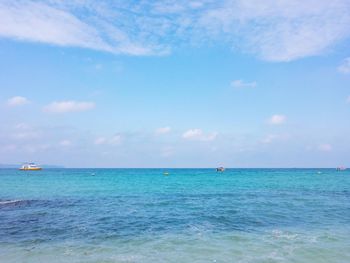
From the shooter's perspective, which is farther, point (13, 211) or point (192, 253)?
point (13, 211)

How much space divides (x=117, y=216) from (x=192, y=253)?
44.1ft

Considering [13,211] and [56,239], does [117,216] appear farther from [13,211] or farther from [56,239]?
[13,211]

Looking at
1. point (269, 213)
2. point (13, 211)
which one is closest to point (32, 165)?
point (13, 211)

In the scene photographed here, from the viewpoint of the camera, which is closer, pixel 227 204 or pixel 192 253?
pixel 192 253

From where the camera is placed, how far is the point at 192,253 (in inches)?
698

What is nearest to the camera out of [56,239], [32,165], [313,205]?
[56,239]

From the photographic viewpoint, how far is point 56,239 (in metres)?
21.0

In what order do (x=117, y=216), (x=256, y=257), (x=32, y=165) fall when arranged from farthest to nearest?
(x=32, y=165)
(x=117, y=216)
(x=256, y=257)

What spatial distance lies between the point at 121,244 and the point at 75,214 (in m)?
12.7

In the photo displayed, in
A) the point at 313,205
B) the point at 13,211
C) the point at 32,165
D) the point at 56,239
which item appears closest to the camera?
the point at 56,239

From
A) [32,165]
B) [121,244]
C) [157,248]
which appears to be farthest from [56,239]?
[32,165]

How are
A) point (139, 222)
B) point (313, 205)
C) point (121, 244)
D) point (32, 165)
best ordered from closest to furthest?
point (121, 244) → point (139, 222) → point (313, 205) → point (32, 165)

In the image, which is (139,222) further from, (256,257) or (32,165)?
(32,165)

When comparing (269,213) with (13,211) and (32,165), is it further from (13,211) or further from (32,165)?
(32,165)
